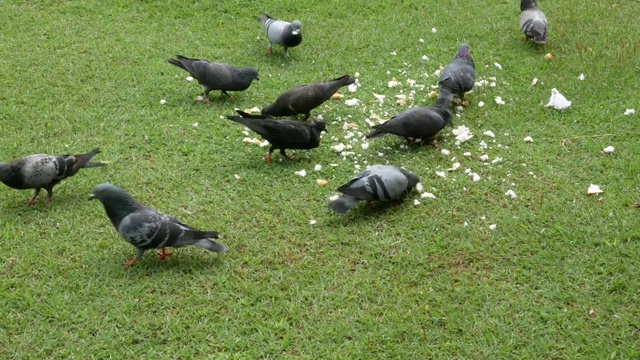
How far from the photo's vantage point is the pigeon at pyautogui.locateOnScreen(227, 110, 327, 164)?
5926mm

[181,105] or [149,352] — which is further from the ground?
[149,352]

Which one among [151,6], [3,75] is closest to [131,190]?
[3,75]

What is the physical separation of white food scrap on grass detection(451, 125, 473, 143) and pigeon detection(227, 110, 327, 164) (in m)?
1.37

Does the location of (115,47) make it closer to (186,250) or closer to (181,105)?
(181,105)

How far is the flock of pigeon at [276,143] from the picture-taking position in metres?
4.68

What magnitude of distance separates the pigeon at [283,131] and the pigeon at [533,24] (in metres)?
3.59

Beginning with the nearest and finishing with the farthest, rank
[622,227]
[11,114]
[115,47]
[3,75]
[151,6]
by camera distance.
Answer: [622,227], [11,114], [3,75], [115,47], [151,6]

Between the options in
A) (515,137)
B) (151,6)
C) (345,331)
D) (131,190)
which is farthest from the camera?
(151,6)

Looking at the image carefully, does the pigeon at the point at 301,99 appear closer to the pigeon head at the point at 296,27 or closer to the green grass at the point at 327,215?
the green grass at the point at 327,215

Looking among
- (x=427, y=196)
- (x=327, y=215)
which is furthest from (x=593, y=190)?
(x=327, y=215)

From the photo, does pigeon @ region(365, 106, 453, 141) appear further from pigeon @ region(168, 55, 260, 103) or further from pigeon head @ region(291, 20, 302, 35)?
pigeon head @ region(291, 20, 302, 35)

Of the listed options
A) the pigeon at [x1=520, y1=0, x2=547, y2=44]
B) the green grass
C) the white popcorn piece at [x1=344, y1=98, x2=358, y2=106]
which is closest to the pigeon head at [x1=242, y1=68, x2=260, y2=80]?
the green grass

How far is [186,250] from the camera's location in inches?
197

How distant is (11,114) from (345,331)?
4651mm
